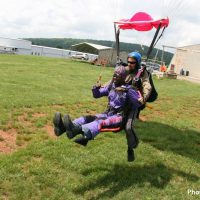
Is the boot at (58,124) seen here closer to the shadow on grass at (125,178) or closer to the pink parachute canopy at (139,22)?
the shadow on grass at (125,178)

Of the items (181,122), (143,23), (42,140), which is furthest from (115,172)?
(181,122)

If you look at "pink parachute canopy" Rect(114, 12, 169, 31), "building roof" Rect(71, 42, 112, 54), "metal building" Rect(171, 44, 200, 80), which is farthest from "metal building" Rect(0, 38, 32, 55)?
"pink parachute canopy" Rect(114, 12, 169, 31)

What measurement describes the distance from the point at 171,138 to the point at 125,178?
3.47 meters

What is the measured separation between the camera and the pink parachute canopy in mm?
8712

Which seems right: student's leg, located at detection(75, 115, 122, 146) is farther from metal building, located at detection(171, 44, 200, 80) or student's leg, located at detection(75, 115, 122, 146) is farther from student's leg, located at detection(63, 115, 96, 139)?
metal building, located at detection(171, 44, 200, 80)

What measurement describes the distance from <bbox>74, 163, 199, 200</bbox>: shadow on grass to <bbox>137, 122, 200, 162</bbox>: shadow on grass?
131cm

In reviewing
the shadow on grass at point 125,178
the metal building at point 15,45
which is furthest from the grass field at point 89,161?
the metal building at point 15,45

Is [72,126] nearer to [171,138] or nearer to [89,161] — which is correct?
[89,161]

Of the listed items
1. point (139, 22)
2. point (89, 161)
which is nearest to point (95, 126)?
point (89, 161)

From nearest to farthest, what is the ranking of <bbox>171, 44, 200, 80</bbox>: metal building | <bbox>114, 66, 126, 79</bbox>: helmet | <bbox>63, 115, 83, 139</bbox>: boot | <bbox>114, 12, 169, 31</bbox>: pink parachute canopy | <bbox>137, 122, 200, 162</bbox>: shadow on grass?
<bbox>63, 115, 83, 139</bbox>: boot → <bbox>114, 66, 126, 79</bbox>: helmet → <bbox>114, 12, 169, 31</bbox>: pink parachute canopy → <bbox>137, 122, 200, 162</bbox>: shadow on grass → <bbox>171, 44, 200, 80</bbox>: metal building

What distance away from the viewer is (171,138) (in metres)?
10.1

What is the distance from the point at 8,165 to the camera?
22.7 ft

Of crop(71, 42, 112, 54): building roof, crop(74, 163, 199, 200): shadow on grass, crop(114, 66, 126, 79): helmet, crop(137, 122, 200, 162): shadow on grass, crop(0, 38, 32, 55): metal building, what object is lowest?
crop(0, 38, 32, 55): metal building

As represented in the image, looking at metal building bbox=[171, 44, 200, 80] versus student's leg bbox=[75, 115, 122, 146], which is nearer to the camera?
student's leg bbox=[75, 115, 122, 146]
